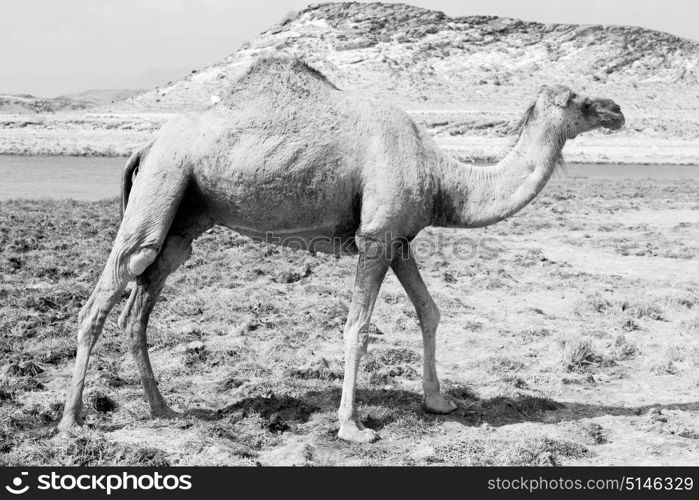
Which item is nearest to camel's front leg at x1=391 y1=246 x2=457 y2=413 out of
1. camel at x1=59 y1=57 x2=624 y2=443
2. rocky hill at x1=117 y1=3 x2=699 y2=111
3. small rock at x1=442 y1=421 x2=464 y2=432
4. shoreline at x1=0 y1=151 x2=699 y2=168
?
camel at x1=59 y1=57 x2=624 y2=443

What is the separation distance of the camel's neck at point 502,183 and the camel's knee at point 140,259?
7.52ft

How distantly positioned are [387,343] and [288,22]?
134258mm

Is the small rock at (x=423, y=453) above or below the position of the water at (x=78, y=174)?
above

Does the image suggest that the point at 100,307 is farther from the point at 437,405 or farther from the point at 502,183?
the point at 502,183

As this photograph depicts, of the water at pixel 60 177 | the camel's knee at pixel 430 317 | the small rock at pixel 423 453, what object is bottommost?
the water at pixel 60 177

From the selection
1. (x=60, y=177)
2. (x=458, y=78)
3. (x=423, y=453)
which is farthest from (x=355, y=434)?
(x=458, y=78)

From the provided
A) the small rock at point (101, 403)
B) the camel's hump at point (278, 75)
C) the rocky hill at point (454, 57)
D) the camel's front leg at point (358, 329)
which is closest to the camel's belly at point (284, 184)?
the camel's front leg at point (358, 329)

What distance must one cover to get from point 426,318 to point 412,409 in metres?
0.84

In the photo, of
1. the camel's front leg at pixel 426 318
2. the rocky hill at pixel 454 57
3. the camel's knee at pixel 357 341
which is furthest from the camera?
the rocky hill at pixel 454 57

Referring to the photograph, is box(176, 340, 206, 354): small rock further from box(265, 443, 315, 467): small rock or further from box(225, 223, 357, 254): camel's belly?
box(265, 443, 315, 467): small rock

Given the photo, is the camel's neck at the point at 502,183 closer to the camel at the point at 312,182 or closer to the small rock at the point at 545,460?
the camel at the point at 312,182

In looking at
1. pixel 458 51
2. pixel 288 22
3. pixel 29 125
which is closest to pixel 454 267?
pixel 29 125

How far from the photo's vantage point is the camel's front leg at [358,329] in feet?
20.0

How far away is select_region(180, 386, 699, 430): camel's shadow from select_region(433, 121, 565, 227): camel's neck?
1.69m
